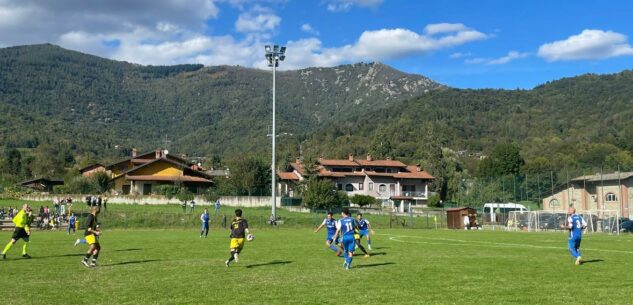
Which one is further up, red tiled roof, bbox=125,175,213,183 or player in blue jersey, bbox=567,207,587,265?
red tiled roof, bbox=125,175,213,183

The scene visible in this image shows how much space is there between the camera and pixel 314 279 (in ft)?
50.9

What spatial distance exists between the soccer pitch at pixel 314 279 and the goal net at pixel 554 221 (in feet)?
90.4

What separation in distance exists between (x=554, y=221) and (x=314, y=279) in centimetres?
4247

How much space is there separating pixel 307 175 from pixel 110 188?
30970 mm

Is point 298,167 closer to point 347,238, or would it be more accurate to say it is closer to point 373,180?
point 373,180

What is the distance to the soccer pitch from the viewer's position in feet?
40.9

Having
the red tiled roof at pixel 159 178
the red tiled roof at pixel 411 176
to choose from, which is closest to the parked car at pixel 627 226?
the red tiled roof at pixel 159 178

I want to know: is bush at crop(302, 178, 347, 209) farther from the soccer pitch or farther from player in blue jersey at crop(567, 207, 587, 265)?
player in blue jersey at crop(567, 207, 587, 265)

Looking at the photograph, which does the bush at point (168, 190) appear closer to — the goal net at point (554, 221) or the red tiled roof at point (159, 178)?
the red tiled roof at point (159, 178)

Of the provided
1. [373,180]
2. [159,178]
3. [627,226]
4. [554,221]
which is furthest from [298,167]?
[627,226]

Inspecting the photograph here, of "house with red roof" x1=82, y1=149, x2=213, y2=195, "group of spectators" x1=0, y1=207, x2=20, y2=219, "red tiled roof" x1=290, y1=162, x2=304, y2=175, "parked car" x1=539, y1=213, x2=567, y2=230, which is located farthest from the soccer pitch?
"red tiled roof" x1=290, y1=162, x2=304, y2=175

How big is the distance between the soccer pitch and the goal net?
27.6 meters

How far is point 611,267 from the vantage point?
18484mm

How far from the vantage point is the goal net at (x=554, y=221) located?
48.4 meters
